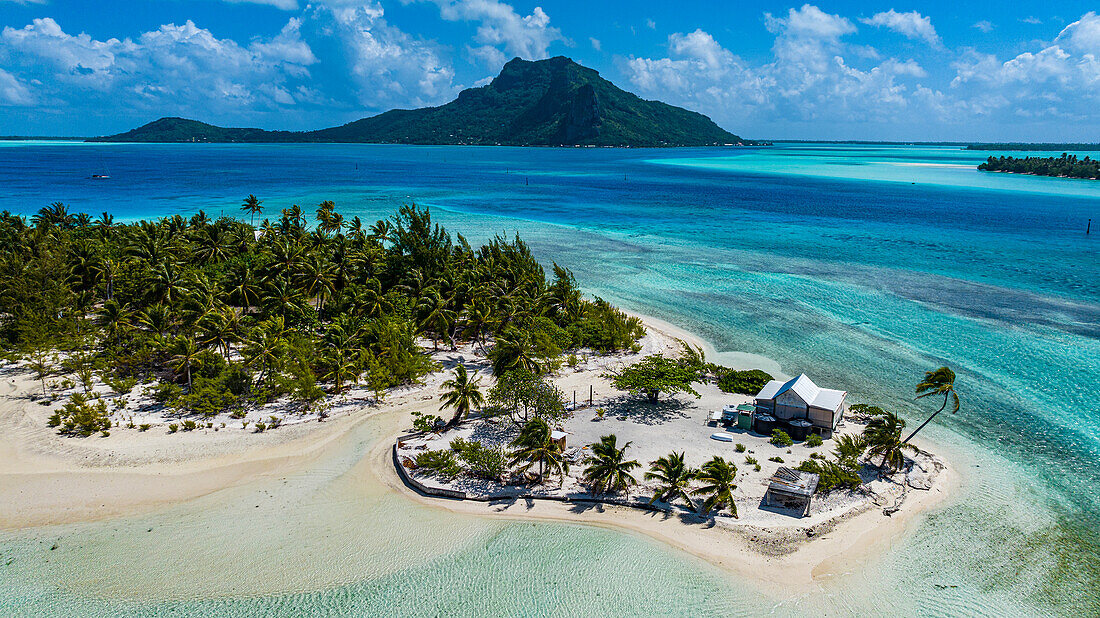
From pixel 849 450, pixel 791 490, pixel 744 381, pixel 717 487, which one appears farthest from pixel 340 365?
pixel 849 450

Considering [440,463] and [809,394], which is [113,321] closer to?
[440,463]

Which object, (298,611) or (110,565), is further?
(110,565)

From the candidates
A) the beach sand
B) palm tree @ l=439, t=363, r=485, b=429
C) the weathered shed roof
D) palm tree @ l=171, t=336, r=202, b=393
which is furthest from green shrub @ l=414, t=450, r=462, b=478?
palm tree @ l=171, t=336, r=202, b=393

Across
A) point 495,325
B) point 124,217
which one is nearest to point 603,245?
point 495,325

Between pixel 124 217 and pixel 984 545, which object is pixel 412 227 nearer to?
pixel 984 545

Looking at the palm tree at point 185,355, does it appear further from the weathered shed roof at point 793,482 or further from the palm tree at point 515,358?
the weathered shed roof at point 793,482

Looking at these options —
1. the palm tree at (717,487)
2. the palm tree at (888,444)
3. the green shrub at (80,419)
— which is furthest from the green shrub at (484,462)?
the green shrub at (80,419)

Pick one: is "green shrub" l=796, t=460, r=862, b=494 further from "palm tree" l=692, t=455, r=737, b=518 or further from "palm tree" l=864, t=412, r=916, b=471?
"palm tree" l=692, t=455, r=737, b=518
